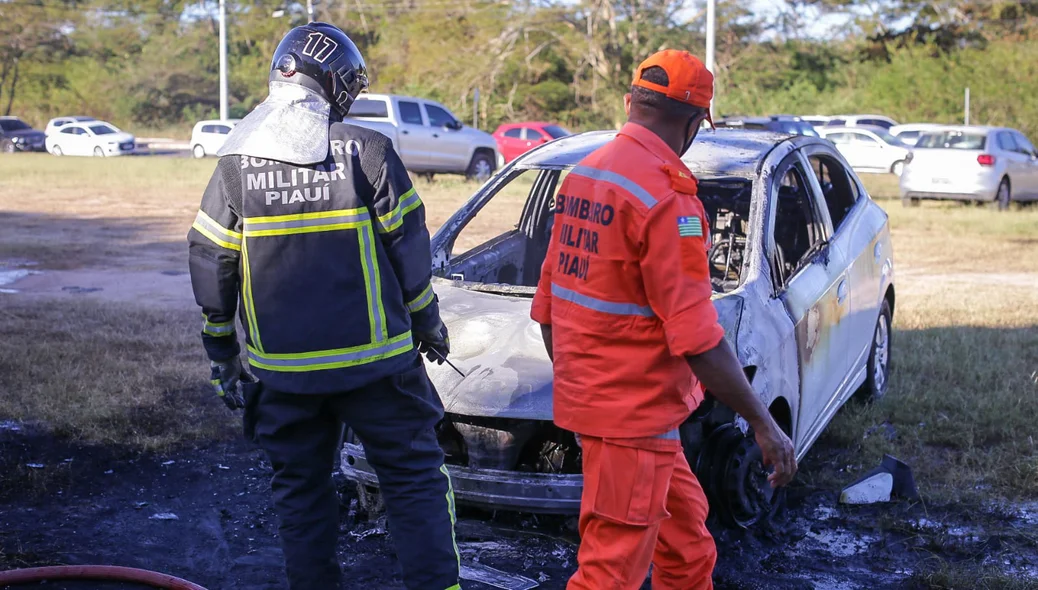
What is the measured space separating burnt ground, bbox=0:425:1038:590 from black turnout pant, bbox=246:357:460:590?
2.68 ft

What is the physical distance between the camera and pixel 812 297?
474 centimetres

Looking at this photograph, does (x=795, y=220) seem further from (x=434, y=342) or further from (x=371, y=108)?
(x=371, y=108)

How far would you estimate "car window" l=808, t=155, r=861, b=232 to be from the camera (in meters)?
6.07

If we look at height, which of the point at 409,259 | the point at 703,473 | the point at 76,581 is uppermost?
the point at 409,259

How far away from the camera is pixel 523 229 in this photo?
19.0 feet

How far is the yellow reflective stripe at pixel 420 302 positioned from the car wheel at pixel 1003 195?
55.2ft

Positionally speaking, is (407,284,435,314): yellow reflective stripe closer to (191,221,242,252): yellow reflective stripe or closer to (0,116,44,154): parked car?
(191,221,242,252): yellow reflective stripe

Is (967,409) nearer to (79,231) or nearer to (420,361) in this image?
(420,361)

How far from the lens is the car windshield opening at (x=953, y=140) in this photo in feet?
57.9

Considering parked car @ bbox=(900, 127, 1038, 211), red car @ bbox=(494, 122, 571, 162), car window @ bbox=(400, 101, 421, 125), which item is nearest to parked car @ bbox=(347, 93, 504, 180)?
car window @ bbox=(400, 101, 421, 125)

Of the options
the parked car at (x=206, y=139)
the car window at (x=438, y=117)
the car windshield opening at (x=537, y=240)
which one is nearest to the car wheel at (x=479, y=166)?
the car window at (x=438, y=117)

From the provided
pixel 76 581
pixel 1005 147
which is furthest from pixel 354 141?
pixel 1005 147

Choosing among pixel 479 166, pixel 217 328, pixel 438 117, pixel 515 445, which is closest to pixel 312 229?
pixel 217 328

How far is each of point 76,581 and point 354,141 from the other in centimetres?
180
